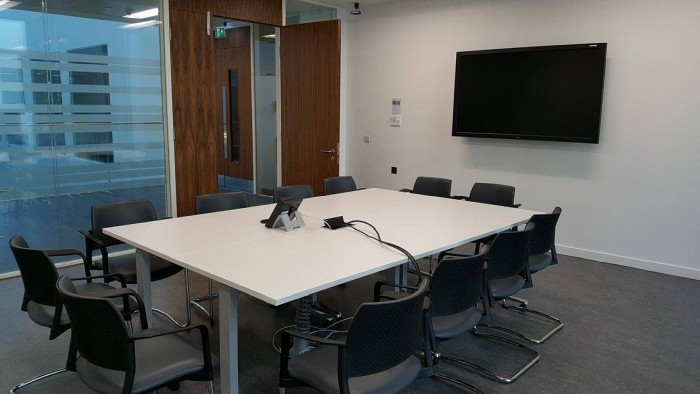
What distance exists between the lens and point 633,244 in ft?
16.9

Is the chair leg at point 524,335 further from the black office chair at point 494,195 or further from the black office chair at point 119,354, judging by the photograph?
the black office chair at point 119,354

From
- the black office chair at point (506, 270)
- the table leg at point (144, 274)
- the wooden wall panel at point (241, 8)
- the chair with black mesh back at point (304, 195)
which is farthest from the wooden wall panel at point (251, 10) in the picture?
the black office chair at point (506, 270)

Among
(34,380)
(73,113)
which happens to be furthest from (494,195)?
(73,113)

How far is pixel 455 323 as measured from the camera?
8.68 feet

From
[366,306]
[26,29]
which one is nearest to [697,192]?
[366,306]

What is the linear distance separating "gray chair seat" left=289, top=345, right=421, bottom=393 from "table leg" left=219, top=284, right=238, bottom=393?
0.91 feet

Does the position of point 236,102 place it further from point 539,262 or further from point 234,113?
point 539,262

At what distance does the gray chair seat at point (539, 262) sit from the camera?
3581 millimetres

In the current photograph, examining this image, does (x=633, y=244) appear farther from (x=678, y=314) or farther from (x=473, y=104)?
(x=473, y=104)

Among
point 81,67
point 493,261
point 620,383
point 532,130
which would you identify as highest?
point 81,67

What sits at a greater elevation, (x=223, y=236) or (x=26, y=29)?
(x=26, y=29)

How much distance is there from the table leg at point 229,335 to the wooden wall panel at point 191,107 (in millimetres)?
3538

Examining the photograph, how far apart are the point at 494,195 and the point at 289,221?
235 cm

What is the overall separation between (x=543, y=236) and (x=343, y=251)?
1.54m
